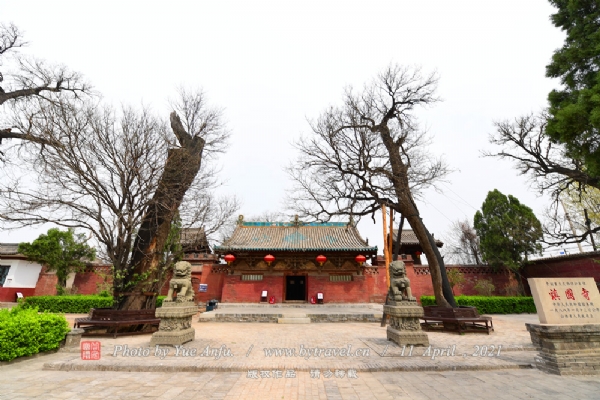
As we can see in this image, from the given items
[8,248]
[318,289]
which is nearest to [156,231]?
[318,289]

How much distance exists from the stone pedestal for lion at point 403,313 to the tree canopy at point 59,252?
59.3 ft

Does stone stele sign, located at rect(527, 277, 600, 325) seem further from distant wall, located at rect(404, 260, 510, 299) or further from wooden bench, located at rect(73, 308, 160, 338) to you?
distant wall, located at rect(404, 260, 510, 299)

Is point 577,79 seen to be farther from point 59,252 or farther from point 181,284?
point 59,252

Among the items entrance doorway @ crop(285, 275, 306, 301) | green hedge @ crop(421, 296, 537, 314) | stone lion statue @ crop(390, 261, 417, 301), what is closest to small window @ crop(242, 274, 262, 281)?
entrance doorway @ crop(285, 275, 306, 301)

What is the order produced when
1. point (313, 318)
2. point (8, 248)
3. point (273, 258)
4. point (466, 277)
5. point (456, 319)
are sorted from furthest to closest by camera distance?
point (8, 248) < point (466, 277) < point (273, 258) < point (313, 318) < point (456, 319)

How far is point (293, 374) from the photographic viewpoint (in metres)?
4.64

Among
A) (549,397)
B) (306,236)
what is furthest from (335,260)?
(549,397)

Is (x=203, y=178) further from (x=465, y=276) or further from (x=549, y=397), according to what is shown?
(x=465, y=276)

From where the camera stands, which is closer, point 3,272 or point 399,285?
point 399,285

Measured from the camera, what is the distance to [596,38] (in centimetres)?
557

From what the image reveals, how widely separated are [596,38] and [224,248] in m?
15.7

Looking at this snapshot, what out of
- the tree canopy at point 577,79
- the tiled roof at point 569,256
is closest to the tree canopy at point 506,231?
the tiled roof at point 569,256

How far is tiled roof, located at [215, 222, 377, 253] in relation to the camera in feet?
51.4

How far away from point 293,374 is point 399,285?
12.3 ft
